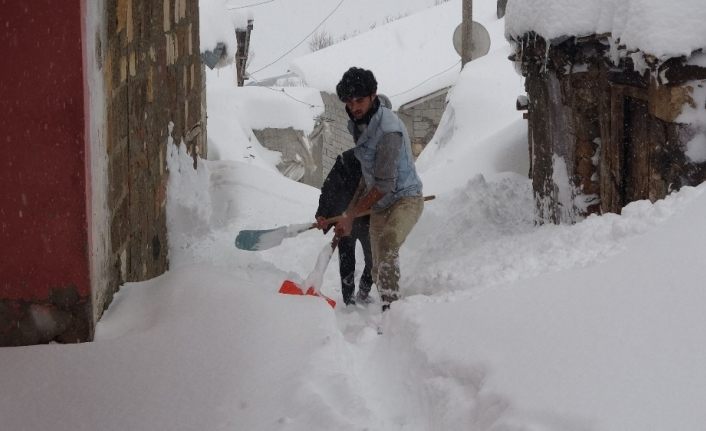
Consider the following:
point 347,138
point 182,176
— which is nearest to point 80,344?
point 182,176

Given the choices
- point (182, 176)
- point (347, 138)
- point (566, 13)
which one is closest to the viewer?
point (182, 176)

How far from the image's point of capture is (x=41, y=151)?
305cm

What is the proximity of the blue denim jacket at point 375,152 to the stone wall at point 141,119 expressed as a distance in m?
1.03

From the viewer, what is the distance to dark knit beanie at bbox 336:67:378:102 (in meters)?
4.86

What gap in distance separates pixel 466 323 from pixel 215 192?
431 centimetres

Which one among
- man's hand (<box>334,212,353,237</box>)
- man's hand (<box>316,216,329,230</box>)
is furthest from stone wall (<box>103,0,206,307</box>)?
man's hand (<box>334,212,353,237</box>)

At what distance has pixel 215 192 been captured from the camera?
7.36 metres

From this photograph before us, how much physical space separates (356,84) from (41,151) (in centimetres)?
212

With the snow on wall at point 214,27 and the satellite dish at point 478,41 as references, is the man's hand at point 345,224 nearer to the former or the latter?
the snow on wall at point 214,27

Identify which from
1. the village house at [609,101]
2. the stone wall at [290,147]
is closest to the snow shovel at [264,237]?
the village house at [609,101]

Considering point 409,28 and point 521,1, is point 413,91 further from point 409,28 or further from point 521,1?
point 521,1

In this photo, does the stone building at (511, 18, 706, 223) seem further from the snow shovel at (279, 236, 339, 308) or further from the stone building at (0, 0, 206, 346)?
the stone building at (0, 0, 206, 346)

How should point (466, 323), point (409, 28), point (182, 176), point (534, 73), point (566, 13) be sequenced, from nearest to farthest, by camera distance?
point (466, 323)
point (182, 176)
point (566, 13)
point (534, 73)
point (409, 28)

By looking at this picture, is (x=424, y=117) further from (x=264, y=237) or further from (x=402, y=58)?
(x=264, y=237)
